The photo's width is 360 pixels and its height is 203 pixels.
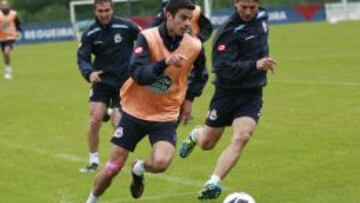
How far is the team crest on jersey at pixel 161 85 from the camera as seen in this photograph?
28.4 feet

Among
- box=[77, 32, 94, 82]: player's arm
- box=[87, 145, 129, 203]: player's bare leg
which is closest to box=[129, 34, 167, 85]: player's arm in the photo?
box=[87, 145, 129, 203]: player's bare leg

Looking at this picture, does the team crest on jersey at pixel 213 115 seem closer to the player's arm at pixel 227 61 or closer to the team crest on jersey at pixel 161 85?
the player's arm at pixel 227 61

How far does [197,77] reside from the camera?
9.52 metres

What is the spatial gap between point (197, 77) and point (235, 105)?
25.9 inches

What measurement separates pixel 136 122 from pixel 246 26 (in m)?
1.84

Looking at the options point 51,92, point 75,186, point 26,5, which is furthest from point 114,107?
point 26,5

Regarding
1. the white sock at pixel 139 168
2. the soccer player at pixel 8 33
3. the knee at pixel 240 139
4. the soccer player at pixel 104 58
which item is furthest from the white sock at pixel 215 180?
the soccer player at pixel 8 33

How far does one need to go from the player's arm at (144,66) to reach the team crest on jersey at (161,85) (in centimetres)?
25

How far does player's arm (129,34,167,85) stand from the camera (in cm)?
814

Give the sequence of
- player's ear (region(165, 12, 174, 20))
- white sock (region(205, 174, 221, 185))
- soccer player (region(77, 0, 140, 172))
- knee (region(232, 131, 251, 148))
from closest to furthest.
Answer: player's ear (region(165, 12, 174, 20)) < white sock (region(205, 174, 221, 185)) < knee (region(232, 131, 251, 148)) < soccer player (region(77, 0, 140, 172))

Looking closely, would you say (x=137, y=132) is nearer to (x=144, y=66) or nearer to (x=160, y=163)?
(x=160, y=163)

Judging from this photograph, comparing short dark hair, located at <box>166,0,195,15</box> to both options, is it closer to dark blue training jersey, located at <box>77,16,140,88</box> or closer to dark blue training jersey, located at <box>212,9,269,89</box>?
dark blue training jersey, located at <box>212,9,269,89</box>

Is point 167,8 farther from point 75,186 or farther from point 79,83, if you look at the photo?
point 79,83

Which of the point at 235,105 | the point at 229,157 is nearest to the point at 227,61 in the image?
the point at 235,105
